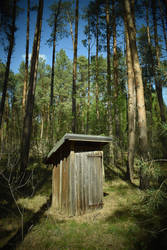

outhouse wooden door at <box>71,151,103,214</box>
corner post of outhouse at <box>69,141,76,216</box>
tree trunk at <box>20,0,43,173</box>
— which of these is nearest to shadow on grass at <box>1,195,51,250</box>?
corner post of outhouse at <box>69,141,76,216</box>

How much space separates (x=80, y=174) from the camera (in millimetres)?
5340

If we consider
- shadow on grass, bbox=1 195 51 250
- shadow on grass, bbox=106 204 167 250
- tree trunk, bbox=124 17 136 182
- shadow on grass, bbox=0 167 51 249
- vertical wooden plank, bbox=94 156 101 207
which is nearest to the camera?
shadow on grass, bbox=106 204 167 250

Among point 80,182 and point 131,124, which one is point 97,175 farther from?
point 131,124

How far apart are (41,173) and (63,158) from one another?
5.51 meters

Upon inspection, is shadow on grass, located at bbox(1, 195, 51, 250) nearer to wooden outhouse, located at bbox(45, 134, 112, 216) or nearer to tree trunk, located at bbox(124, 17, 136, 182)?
wooden outhouse, located at bbox(45, 134, 112, 216)

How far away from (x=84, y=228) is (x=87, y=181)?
151 cm

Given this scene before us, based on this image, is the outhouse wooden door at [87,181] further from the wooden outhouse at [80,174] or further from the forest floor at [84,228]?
the forest floor at [84,228]

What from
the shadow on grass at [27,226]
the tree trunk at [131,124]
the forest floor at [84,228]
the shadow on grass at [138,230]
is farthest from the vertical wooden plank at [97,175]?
the tree trunk at [131,124]

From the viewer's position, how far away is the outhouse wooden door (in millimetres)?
5137

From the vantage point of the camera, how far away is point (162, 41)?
512 inches

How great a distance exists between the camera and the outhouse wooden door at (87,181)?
5137mm

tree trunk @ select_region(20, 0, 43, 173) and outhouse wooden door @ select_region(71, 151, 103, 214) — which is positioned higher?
tree trunk @ select_region(20, 0, 43, 173)

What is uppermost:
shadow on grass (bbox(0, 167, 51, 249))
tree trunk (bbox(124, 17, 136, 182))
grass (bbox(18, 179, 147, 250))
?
tree trunk (bbox(124, 17, 136, 182))

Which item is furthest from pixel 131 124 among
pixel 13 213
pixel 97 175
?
pixel 13 213
